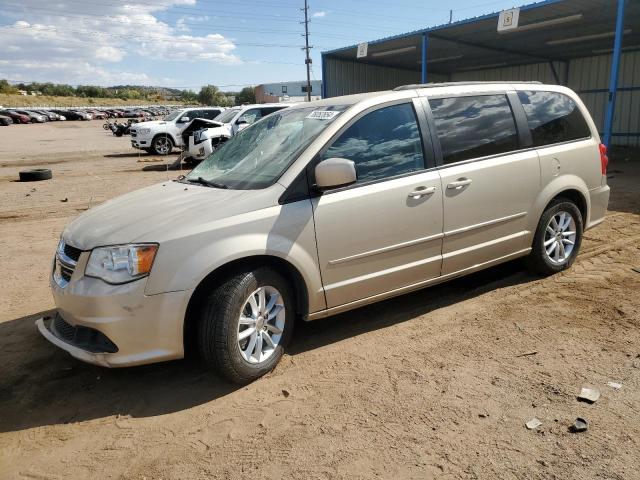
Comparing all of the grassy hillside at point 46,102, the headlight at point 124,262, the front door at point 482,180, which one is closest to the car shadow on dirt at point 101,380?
the front door at point 482,180

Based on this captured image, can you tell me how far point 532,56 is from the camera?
71.3 ft

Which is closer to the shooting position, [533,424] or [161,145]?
[533,424]

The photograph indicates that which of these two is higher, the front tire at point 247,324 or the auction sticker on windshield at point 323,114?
the auction sticker on windshield at point 323,114

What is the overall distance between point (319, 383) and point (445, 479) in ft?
3.60

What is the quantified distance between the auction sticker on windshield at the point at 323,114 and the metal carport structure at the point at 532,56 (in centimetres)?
1094

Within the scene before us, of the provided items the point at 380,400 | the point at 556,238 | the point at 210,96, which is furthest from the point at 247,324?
the point at 210,96

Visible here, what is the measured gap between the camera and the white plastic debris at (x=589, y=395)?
2973 mm

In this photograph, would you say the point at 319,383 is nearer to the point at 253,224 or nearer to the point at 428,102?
the point at 253,224

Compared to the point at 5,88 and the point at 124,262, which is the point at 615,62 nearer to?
the point at 124,262

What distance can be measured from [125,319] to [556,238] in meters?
3.99

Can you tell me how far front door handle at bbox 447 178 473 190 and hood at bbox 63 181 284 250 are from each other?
1.43 metres

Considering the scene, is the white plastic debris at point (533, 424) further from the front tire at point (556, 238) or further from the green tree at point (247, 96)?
the green tree at point (247, 96)

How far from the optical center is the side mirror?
3.30m

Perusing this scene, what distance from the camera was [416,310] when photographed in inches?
172
